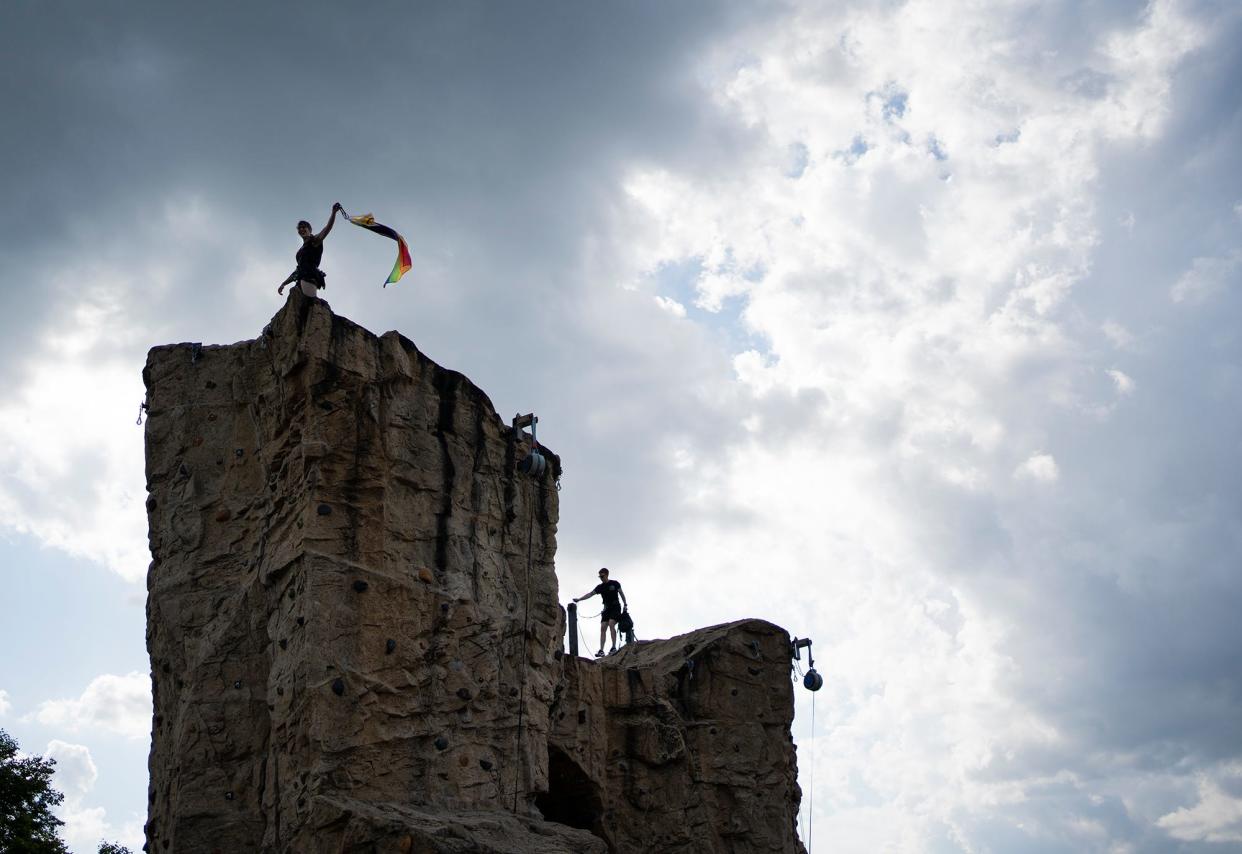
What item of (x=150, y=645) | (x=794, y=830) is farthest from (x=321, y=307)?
(x=794, y=830)

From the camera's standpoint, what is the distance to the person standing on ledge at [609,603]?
34531 mm

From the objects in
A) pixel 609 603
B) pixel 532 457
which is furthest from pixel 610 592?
pixel 532 457

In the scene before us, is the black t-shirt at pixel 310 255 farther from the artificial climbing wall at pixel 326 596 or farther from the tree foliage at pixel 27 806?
the tree foliage at pixel 27 806

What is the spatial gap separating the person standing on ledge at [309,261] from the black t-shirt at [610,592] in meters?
12.6

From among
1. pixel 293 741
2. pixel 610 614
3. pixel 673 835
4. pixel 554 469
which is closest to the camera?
pixel 293 741

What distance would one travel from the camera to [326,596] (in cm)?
2255

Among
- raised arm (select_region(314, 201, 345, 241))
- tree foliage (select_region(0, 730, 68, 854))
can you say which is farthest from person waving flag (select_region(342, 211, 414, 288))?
tree foliage (select_region(0, 730, 68, 854))

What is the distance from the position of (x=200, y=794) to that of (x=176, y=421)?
22.6ft

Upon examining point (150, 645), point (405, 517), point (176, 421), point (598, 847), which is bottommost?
point (598, 847)

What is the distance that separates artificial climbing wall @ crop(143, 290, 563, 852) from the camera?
22328 millimetres

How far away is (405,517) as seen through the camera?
79.5 feet

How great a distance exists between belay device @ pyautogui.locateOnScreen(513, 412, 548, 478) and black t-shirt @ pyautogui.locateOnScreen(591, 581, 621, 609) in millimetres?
7218

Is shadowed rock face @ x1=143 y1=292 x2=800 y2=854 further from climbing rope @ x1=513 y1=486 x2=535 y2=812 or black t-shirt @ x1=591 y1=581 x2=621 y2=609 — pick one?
black t-shirt @ x1=591 y1=581 x2=621 y2=609

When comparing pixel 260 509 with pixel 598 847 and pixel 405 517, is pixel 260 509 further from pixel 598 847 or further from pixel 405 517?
pixel 598 847
